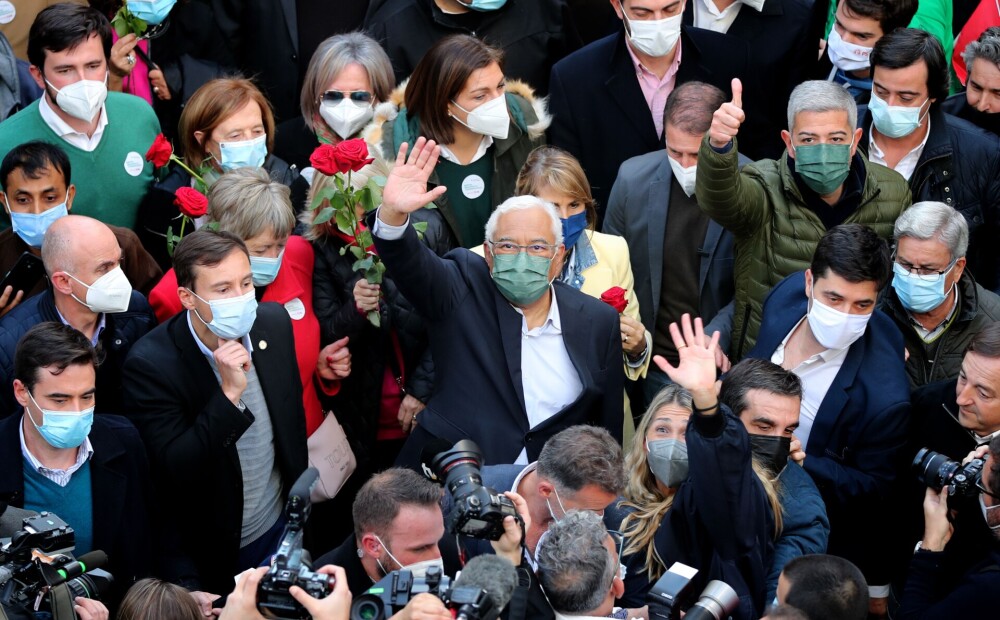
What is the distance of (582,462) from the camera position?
554 centimetres

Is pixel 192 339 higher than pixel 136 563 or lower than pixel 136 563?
higher

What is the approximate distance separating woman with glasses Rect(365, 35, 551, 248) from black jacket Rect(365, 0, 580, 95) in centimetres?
75

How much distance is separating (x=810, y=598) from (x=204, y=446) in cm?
274

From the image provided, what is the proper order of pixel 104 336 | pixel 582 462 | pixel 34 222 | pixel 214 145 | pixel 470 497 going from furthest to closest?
pixel 214 145 < pixel 34 222 < pixel 104 336 < pixel 582 462 < pixel 470 497

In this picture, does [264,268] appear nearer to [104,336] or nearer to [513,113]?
[104,336]

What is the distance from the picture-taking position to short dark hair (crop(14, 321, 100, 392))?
19.4ft

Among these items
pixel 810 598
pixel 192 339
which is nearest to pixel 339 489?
pixel 192 339

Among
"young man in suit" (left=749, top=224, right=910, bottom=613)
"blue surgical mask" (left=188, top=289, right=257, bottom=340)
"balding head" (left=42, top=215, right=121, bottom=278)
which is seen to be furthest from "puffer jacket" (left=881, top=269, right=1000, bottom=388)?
"balding head" (left=42, top=215, right=121, bottom=278)

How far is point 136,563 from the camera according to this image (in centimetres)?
612

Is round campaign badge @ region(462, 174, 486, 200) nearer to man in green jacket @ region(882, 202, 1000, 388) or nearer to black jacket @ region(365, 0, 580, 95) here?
black jacket @ region(365, 0, 580, 95)

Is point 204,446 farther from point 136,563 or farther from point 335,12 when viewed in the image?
point 335,12

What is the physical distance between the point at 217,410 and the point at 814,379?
2.71 metres

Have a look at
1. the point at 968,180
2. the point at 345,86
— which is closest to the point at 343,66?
the point at 345,86

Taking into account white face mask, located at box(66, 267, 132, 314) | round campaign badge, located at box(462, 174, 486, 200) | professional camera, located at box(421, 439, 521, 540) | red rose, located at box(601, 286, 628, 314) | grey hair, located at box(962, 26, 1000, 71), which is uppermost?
professional camera, located at box(421, 439, 521, 540)
